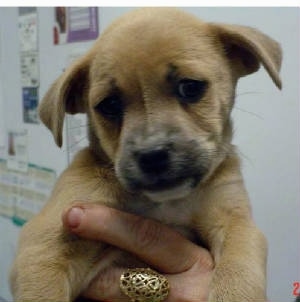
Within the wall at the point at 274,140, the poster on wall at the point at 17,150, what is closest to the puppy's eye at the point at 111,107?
the wall at the point at 274,140

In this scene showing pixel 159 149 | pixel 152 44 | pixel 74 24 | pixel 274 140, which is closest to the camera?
pixel 159 149

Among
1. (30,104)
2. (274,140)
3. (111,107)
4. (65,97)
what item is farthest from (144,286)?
(30,104)

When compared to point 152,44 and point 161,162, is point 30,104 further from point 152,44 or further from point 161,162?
point 161,162

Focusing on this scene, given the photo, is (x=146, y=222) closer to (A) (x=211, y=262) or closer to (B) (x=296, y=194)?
(A) (x=211, y=262)

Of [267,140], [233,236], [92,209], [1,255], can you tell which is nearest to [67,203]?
[92,209]

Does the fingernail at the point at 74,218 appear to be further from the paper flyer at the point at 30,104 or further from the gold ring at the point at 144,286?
the paper flyer at the point at 30,104

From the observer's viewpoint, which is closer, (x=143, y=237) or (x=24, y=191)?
(x=143, y=237)

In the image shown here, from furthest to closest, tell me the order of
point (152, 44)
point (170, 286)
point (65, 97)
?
point (65, 97) < point (170, 286) < point (152, 44)
